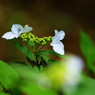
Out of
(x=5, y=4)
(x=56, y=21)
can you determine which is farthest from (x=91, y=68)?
(x=5, y=4)

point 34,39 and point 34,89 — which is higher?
point 34,39

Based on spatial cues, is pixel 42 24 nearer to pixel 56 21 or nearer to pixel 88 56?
pixel 56 21

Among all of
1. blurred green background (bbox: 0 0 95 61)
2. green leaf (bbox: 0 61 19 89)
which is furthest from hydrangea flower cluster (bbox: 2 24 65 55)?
blurred green background (bbox: 0 0 95 61)

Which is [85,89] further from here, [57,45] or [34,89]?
[57,45]

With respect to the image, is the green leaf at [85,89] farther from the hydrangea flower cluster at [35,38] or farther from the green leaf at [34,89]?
the hydrangea flower cluster at [35,38]

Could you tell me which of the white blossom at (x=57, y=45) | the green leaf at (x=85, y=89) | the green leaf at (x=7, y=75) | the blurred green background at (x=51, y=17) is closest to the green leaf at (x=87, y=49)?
the white blossom at (x=57, y=45)

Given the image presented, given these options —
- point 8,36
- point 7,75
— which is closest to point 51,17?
point 8,36

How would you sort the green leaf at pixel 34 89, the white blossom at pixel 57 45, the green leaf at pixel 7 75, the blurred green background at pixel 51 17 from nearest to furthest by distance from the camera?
the green leaf at pixel 34 89 < the green leaf at pixel 7 75 < the white blossom at pixel 57 45 < the blurred green background at pixel 51 17
